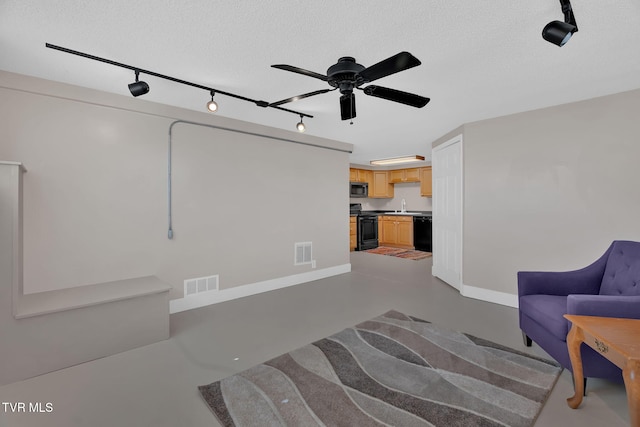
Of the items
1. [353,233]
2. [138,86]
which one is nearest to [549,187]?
[138,86]

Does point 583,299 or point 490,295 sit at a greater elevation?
point 583,299

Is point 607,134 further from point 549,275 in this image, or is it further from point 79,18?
point 79,18

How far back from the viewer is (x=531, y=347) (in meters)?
2.49

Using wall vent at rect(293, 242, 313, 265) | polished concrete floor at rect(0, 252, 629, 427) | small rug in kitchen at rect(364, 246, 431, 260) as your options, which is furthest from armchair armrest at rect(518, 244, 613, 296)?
small rug in kitchen at rect(364, 246, 431, 260)

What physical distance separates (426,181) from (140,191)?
22.1 feet

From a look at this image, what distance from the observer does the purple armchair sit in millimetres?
1795

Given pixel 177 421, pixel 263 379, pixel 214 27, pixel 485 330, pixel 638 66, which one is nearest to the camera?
pixel 177 421

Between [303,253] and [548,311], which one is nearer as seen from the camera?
[548,311]

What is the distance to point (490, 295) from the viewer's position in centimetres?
367

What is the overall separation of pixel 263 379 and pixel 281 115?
2.89 meters

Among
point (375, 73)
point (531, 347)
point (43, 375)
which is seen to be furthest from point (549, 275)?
point (43, 375)

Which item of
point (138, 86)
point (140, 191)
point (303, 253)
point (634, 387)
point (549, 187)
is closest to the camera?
point (634, 387)

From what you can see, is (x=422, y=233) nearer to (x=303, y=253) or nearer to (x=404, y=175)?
(x=404, y=175)

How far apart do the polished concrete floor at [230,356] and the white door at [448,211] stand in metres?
0.39
